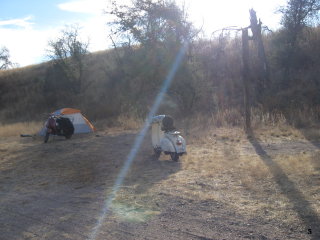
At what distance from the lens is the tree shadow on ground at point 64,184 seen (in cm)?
521

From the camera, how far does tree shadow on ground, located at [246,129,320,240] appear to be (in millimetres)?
4474

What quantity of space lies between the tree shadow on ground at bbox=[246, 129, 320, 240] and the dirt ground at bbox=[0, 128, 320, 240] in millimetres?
11

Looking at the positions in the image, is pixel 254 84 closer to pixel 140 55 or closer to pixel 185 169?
pixel 140 55

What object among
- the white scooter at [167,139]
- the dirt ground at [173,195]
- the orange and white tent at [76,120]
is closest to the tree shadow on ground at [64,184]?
the dirt ground at [173,195]

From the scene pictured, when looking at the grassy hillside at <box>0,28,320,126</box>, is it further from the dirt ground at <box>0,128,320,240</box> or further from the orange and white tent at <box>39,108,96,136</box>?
the dirt ground at <box>0,128,320,240</box>

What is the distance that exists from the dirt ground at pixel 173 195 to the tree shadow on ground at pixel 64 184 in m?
0.02

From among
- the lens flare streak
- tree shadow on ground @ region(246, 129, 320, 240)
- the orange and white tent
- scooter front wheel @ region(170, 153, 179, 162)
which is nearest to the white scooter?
scooter front wheel @ region(170, 153, 179, 162)

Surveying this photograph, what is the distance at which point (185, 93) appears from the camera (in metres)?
21.0

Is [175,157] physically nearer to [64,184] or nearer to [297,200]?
[64,184]

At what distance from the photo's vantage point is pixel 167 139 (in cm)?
928

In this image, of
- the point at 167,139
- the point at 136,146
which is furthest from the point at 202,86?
the point at 167,139

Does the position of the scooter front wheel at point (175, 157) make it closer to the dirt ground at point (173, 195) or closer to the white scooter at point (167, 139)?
the white scooter at point (167, 139)

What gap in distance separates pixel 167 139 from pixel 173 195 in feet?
10.2

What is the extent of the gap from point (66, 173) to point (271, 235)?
5723 mm
